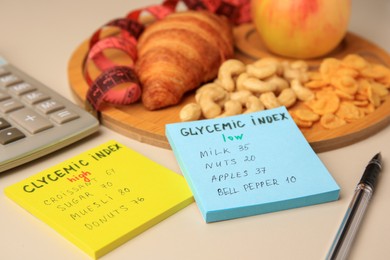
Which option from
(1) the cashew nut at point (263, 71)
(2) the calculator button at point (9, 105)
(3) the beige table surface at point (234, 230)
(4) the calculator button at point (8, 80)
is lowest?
(3) the beige table surface at point (234, 230)

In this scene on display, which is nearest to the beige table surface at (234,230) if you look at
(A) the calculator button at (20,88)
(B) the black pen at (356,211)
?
(B) the black pen at (356,211)

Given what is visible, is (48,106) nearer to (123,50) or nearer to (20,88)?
(20,88)

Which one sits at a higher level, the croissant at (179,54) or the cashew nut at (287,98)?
the croissant at (179,54)

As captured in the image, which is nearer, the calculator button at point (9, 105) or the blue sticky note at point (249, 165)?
the blue sticky note at point (249, 165)

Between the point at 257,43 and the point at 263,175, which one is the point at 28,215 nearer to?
the point at 263,175

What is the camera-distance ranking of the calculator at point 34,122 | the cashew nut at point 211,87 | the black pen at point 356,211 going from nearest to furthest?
the black pen at point 356,211 → the calculator at point 34,122 → the cashew nut at point 211,87

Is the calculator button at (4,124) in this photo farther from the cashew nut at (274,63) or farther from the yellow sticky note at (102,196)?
the cashew nut at (274,63)

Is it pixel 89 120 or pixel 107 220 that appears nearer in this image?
pixel 107 220

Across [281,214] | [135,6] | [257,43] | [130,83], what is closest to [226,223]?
[281,214]
